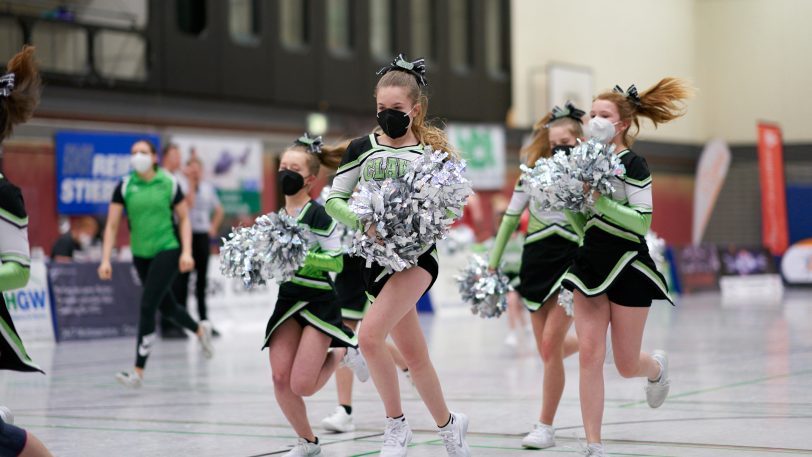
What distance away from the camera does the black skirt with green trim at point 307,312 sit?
19.8 ft

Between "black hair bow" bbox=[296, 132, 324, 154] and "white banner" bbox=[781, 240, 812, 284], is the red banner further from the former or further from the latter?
"black hair bow" bbox=[296, 132, 324, 154]

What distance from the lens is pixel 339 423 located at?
6.99m

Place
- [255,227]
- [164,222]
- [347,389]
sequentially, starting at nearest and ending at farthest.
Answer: [255,227]
[347,389]
[164,222]

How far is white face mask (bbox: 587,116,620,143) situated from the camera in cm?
576

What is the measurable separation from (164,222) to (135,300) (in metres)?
5.82

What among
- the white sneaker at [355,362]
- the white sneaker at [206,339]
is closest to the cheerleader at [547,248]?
the white sneaker at [355,362]

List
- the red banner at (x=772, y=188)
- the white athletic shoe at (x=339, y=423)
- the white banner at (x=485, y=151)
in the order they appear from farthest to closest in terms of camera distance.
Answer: the red banner at (x=772, y=188) → the white banner at (x=485, y=151) → the white athletic shoe at (x=339, y=423)

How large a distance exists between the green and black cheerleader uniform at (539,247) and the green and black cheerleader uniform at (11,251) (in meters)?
3.14

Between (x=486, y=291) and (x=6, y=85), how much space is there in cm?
349

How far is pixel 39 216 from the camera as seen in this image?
781 inches

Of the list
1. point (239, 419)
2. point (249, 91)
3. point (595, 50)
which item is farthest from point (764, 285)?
point (239, 419)

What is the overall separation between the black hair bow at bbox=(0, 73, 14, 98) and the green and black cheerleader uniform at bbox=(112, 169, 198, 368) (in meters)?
5.26

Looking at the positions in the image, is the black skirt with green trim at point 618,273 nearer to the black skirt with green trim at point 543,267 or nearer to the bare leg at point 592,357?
the bare leg at point 592,357

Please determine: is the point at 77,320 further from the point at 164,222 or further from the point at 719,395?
the point at 719,395
